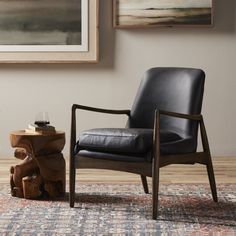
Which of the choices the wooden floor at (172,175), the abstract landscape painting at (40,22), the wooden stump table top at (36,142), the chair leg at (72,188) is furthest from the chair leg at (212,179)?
the abstract landscape painting at (40,22)

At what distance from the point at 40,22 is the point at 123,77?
86 cm

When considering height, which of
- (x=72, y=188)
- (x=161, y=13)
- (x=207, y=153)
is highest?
(x=161, y=13)

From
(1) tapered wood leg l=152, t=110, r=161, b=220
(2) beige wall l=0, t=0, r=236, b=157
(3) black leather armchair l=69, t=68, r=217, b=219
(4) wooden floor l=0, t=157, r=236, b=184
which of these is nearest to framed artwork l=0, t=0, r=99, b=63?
(2) beige wall l=0, t=0, r=236, b=157

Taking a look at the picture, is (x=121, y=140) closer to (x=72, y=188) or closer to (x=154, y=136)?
(x=154, y=136)

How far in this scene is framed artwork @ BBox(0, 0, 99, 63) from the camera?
4875 mm

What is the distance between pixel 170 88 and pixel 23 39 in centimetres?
190

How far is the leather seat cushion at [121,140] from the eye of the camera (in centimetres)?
292

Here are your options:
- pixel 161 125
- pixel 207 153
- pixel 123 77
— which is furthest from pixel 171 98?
pixel 123 77

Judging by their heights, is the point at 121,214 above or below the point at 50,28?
below

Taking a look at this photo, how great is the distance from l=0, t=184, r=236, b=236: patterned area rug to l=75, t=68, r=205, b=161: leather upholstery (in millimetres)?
308

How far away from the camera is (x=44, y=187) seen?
3.36m

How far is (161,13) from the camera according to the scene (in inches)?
191

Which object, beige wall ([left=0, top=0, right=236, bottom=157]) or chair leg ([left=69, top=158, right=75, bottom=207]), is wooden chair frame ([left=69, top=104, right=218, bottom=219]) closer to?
chair leg ([left=69, top=158, right=75, bottom=207])

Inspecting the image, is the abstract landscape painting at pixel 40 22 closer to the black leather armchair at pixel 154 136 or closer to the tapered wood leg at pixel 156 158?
the black leather armchair at pixel 154 136
